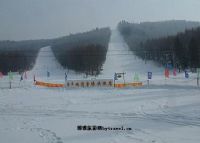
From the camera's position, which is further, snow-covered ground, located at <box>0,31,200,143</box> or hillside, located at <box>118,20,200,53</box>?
hillside, located at <box>118,20,200,53</box>

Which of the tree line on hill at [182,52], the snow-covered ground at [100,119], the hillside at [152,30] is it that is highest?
the hillside at [152,30]

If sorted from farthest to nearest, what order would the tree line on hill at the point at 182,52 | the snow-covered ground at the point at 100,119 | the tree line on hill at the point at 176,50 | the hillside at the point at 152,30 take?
the hillside at the point at 152,30 < the tree line on hill at the point at 176,50 < the tree line on hill at the point at 182,52 < the snow-covered ground at the point at 100,119

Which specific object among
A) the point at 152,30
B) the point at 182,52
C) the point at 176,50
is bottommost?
the point at 182,52

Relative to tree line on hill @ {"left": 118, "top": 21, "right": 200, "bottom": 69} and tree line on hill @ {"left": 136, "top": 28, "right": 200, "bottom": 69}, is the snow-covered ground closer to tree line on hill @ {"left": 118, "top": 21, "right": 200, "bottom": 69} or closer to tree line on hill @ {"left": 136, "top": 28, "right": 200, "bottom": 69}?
tree line on hill @ {"left": 136, "top": 28, "right": 200, "bottom": 69}

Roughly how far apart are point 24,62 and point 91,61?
39.4 m

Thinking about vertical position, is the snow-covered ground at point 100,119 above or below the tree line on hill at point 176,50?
below

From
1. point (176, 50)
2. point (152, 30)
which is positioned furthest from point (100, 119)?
point (152, 30)

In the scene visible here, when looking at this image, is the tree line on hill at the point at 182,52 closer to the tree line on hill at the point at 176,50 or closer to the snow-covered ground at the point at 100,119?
the tree line on hill at the point at 176,50

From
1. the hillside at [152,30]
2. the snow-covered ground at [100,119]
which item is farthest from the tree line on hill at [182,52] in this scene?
the hillside at [152,30]

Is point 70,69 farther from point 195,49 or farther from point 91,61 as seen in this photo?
point 195,49

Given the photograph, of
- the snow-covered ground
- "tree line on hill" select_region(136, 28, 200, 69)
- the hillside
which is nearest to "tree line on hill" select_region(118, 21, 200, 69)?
"tree line on hill" select_region(136, 28, 200, 69)

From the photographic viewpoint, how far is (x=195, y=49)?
80.0 metres

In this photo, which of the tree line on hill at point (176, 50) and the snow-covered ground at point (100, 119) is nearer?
the snow-covered ground at point (100, 119)

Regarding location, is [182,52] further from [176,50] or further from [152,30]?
[152,30]
